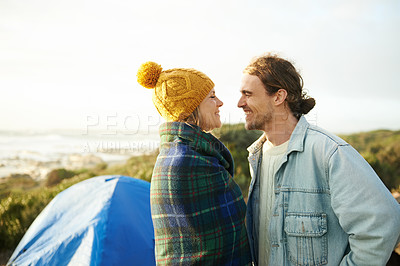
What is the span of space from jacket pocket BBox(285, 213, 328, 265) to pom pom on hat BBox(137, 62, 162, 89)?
4.33 feet

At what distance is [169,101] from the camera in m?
2.09

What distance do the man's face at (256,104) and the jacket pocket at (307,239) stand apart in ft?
2.37

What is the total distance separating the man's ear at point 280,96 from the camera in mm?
2246

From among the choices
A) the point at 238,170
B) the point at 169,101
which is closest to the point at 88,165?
the point at 238,170

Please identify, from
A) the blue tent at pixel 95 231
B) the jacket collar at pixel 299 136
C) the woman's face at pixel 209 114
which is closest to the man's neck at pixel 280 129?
the jacket collar at pixel 299 136

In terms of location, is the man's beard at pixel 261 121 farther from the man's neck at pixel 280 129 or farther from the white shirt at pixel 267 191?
the white shirt at pixel 267 191

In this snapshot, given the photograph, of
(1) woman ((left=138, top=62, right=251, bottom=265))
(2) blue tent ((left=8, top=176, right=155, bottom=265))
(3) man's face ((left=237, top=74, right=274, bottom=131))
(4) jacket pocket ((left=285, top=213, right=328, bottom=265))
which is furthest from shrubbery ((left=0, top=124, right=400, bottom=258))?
(2) blue tent ((left=8, top=176, right=155, bottom=265))

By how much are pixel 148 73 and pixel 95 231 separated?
175cm

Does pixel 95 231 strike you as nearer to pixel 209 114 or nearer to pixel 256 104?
pixel 209 114

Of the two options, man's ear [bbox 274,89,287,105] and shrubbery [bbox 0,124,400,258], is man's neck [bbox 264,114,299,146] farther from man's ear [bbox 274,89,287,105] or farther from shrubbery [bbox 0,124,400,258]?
shrubbery [bbox 0,124,400,258]

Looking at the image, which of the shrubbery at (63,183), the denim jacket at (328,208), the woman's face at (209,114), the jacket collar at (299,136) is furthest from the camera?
the shrubbery at (63,183)

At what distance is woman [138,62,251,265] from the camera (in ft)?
5.87

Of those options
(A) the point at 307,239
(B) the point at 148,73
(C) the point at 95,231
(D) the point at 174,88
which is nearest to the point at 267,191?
(A) the point at 307,239

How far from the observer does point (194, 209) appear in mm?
1794
